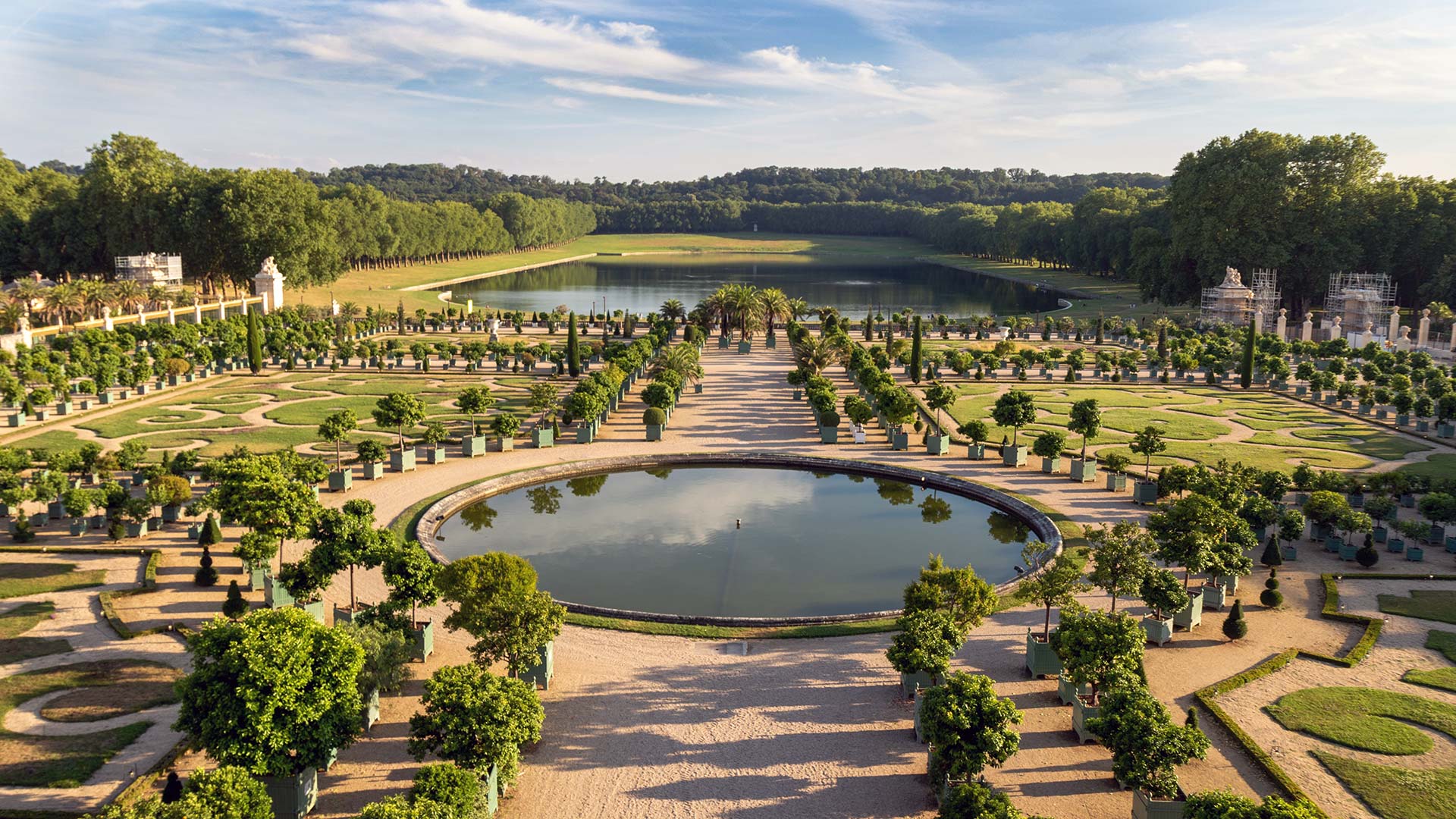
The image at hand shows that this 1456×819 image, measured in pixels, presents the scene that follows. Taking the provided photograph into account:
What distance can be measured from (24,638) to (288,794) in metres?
10.8

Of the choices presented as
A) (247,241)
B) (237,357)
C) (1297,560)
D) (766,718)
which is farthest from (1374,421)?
(247,241)

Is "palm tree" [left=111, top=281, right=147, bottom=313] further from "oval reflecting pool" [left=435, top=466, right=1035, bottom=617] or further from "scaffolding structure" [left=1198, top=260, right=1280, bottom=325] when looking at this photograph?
"scaffolding structure" [left=1198, top=260, right=1280, bottom=325]

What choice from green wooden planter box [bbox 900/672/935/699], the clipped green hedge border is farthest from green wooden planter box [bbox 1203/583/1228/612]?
green wooden planter box [bbox 900/672/935/699]

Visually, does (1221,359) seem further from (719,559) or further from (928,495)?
(719,559)

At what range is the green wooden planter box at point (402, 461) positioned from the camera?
36219 mm

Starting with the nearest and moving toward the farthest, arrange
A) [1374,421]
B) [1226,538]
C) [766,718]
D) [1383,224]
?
[766,718]
[1226,538]
[1374,421]
[1383,224]

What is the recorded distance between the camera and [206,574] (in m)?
24.2

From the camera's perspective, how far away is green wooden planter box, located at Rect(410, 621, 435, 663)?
20.0 meters

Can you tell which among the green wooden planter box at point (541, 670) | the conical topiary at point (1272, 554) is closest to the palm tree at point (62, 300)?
the green wooden planter box at point (541, 670)

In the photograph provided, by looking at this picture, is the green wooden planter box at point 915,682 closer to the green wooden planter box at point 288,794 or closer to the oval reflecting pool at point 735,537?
the oval reflecting pool at point 735,537

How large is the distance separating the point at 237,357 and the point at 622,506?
39.9 metres

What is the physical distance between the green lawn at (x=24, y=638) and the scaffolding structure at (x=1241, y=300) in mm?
82908

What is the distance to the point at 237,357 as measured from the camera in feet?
202

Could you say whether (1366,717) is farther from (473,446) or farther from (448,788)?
(473,446)
